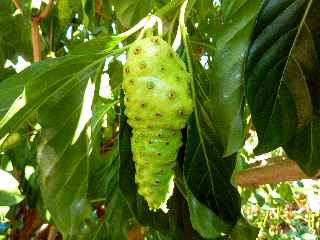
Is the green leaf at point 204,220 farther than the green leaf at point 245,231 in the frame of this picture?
No

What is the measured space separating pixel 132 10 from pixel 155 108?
19.2 inches

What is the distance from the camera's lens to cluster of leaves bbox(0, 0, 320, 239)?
670mm

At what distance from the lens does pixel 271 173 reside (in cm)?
122

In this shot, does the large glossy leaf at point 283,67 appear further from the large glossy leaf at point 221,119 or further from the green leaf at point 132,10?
the green leaf at point 132,10

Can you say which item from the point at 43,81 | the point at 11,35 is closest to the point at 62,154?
the point at 43,81

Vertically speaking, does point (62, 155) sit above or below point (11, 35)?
below

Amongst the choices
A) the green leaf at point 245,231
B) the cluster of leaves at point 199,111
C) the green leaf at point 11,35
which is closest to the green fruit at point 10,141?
the cluster of leaves at point 199,111

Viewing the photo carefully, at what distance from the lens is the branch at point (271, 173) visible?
1.19m

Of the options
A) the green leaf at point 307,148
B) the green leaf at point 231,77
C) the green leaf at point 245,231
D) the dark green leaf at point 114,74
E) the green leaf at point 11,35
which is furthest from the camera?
the green leaf at point 11,35

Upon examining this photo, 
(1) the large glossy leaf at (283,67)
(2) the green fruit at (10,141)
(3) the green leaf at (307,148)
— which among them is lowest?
(3) the green leaf at (307,148)

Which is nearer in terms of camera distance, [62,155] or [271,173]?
[62,155]

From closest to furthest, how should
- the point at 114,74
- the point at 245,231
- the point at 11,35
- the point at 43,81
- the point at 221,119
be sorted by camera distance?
the point at 221,119
the point at 43,81
the point at 245,231
the point at 114,74
the point at 11,35

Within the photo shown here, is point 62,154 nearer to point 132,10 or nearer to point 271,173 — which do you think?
point 132,10

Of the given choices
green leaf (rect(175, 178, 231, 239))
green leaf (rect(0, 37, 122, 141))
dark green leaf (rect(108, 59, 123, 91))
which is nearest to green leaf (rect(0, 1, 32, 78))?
dark green leaf (rect(108, 59, 123, 91))
